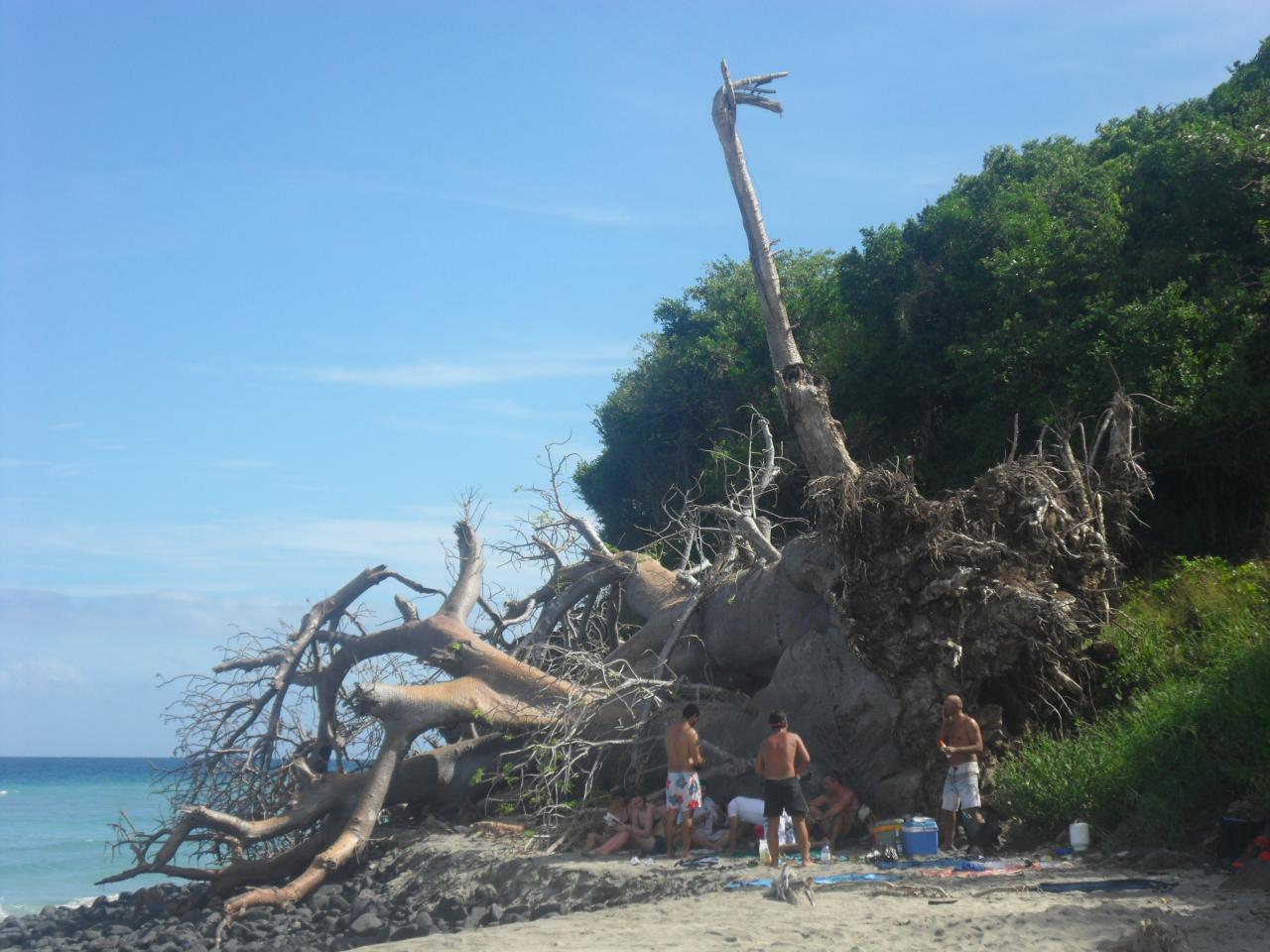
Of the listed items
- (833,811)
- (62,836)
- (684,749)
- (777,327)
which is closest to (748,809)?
(833,811)

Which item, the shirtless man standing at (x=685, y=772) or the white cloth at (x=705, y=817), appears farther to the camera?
the white cloth at (x=705, y=817)

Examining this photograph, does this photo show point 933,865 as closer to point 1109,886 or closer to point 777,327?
point 1109,886

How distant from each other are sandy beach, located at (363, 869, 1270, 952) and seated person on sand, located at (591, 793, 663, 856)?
9.11 ft

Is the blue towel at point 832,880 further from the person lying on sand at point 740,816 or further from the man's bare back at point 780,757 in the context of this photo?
the person lying on sand at point 740,816

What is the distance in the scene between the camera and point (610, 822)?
12.8m

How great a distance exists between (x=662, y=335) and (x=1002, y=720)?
60.6ft

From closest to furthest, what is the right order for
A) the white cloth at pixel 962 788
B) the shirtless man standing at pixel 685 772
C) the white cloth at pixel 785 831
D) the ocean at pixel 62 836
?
the white cloth at pixel 962 788 → the white cloth at pixel 785 831 → the shirtless man standing at pixel 685 772 → the ocean at pixel 62 836

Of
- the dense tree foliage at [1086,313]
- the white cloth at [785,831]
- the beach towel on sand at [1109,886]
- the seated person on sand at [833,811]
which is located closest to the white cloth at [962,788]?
the seated person on sand at [833,811]

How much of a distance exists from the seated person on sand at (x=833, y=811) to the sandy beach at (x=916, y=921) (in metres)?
2.09

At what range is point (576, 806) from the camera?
1345cm

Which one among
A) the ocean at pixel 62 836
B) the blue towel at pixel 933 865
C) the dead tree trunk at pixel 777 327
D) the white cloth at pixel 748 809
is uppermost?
the dead tree trunk at pixel 777 327

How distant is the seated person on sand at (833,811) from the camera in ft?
38.2

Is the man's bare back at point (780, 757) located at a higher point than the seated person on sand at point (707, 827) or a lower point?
higher

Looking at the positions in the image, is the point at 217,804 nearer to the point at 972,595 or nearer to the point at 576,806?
the point at 576,806
